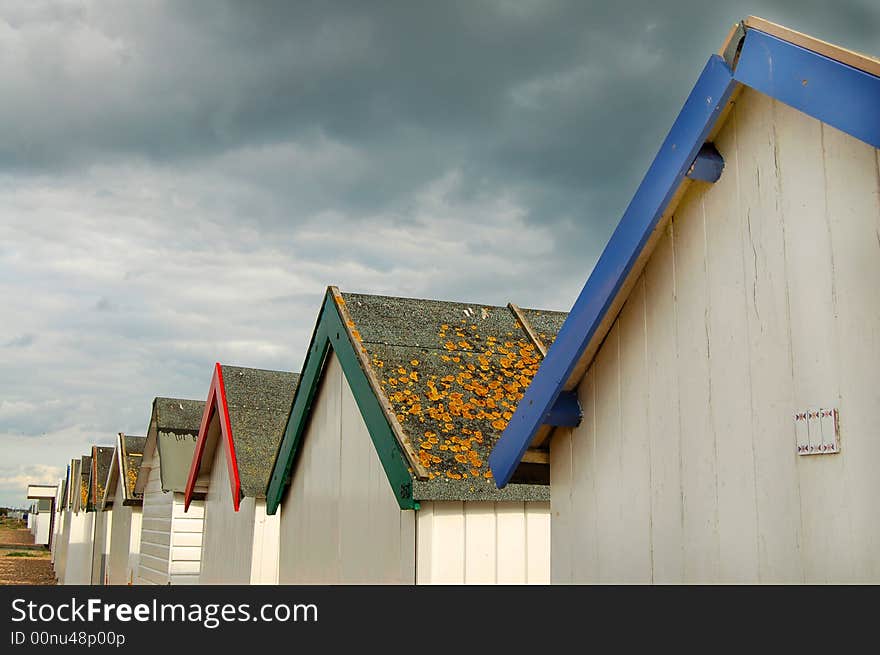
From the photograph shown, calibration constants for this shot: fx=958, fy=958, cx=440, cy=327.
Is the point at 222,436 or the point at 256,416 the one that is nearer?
the point at 256,416

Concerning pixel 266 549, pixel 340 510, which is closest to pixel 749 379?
pixel 340 510

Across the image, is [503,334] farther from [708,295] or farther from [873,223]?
[873,223]

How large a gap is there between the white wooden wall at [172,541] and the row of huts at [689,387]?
25.6ft

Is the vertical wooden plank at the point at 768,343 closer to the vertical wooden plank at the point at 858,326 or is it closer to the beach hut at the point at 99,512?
the vertical wooden plank at the point at 858,326

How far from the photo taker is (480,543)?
6.22 meters

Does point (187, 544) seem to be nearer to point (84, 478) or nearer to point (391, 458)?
point (391, 458)

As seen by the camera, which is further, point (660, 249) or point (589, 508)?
point (589, 508)

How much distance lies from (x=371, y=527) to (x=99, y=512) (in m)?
23.5

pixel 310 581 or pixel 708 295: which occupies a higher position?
pixel 708 295

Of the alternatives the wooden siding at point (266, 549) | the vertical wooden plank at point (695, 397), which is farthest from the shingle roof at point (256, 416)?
the vertical wooden plank at point (695, 397)
